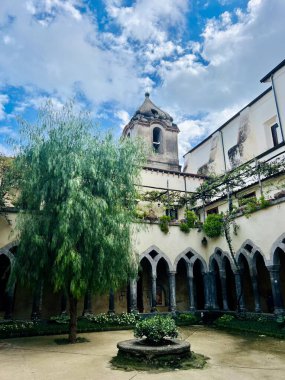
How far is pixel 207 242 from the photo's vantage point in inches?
655

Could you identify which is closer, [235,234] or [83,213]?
[83,213]

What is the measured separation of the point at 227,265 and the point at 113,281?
9.61m

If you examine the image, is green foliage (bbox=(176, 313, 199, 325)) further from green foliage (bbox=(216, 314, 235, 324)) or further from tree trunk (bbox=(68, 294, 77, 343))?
tree trunk (bbox=(68, 294, 77, 343))

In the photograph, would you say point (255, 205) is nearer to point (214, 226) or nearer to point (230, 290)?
point (214, 226)

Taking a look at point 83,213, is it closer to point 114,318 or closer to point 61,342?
point 61,342

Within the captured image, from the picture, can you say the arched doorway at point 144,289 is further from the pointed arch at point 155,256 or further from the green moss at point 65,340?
the green moss at point 65,340

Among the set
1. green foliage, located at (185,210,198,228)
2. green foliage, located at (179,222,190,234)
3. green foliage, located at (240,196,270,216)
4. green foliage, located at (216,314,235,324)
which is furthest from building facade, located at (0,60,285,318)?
green foliage, located at (216,314,235,324)

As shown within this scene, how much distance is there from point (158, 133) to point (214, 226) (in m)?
12.3

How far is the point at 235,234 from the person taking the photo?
14.5 metres

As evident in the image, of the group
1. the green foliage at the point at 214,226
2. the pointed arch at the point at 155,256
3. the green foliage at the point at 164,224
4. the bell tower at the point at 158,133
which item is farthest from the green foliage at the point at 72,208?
the bell tower at the point at 158,133

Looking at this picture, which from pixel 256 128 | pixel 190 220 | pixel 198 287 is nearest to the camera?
pixel 190 220

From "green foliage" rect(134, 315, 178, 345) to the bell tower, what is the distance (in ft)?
56.0

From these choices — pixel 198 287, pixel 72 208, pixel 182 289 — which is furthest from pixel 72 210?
pixel 198 287

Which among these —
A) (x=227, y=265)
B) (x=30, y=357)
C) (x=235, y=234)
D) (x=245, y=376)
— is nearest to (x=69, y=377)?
(x=30, y=357)
